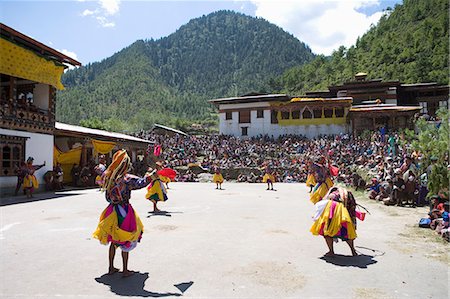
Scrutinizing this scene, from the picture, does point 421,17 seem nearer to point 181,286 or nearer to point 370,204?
point 370,204

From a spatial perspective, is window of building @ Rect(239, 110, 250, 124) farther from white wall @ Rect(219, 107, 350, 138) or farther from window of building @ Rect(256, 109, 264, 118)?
window of building @ Rect(256, 109, 264, 118)

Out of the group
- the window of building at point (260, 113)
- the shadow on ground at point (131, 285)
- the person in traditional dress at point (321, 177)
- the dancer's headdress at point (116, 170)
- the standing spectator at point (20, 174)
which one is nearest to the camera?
the shadow on ground at point (131, 285)

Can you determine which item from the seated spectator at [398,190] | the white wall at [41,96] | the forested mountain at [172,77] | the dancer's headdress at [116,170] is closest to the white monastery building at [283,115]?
the seated spectator at [398,190]

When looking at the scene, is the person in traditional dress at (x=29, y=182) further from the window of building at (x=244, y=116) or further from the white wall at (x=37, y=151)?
the window of building at (x=244, y=116)

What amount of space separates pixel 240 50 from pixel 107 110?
101662mm

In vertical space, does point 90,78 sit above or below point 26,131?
above

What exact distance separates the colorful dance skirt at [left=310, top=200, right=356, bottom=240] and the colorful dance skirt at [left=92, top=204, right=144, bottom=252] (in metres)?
2.88

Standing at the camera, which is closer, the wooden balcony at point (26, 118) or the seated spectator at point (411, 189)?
the seated spectator at point (411, 189)

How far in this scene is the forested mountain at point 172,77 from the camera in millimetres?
96938

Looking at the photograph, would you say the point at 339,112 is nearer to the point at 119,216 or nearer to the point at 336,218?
the point at 336,218

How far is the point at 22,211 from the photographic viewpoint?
10.7m

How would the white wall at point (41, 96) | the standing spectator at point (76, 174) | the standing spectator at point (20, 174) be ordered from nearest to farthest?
the standing spectator at point (20, 174)
the white wall at point (41, 96)
the standing spectator at point (76, 174)

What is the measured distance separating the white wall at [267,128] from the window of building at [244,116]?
0.38 m

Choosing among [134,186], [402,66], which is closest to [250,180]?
[134,186]
